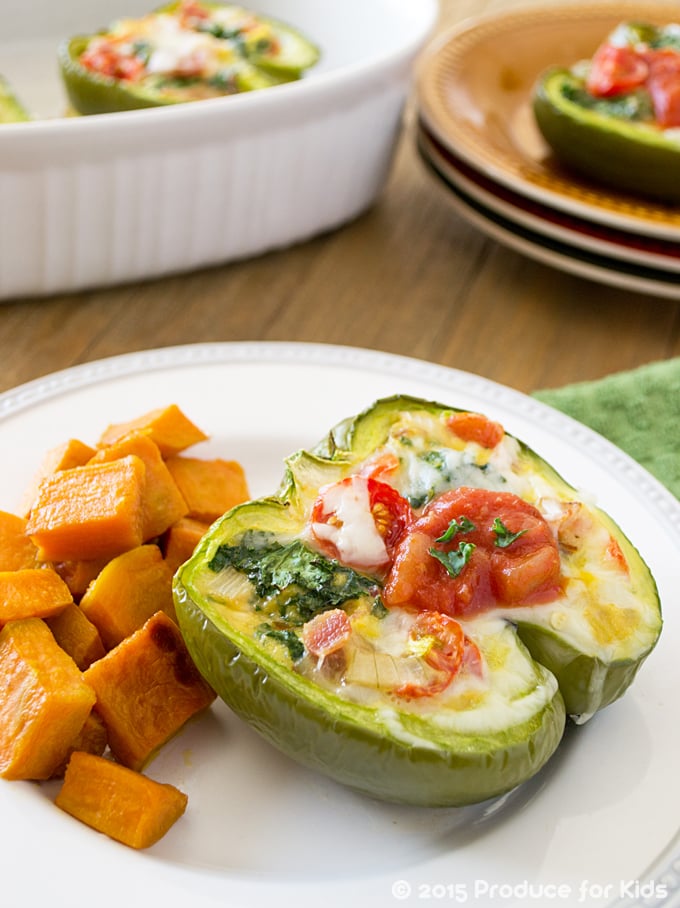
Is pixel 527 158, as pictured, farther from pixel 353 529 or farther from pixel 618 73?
pixel 353 529

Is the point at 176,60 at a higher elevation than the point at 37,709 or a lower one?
higher

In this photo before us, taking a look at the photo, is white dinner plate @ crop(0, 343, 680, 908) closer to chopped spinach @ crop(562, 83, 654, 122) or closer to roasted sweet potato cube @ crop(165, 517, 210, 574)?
roasted sweet potato cube @ crop(165, 517, 210, 574)

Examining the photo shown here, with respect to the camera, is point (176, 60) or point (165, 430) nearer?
point (165, 430)

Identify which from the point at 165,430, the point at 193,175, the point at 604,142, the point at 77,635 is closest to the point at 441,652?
Answer: the point at 77,635

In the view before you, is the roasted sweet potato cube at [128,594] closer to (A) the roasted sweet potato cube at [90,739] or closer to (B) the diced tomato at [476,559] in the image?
(A) the roasted sweet potato cube at [90,739]

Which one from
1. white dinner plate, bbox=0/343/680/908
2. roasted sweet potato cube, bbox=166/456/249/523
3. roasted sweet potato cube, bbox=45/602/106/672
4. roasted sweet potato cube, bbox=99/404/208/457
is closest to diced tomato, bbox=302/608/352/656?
white dinner plate, bbox=0/343/680/908

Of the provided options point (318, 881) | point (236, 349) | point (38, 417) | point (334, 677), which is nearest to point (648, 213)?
point (236, 349)
